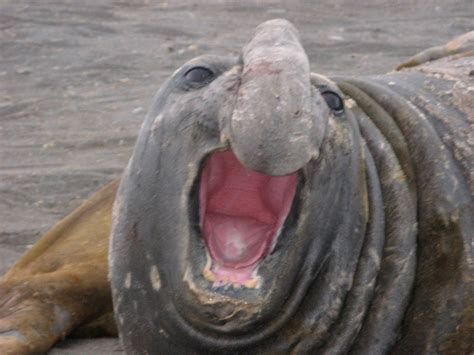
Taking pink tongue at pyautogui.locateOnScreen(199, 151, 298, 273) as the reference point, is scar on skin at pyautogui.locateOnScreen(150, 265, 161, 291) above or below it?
below

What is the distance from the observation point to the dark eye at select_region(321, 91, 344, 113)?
10.2 ft

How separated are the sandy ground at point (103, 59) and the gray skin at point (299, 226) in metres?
0.98

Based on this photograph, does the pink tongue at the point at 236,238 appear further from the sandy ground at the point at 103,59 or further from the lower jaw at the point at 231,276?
the sandy ground at the point at 103,59

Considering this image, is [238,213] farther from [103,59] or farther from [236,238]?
[103,59]

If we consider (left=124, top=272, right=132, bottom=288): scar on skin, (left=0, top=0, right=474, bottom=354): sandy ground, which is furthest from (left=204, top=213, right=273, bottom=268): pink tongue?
(left=0, top=0, right=474, bottom=354): sandy ground

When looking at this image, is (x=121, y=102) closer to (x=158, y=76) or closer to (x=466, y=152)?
(x=158, y=76)

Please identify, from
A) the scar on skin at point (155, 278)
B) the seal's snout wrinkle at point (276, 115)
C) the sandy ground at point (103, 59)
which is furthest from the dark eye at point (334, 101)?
the sandy ground at point (103, 59)

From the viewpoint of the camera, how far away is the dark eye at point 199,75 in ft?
10.2

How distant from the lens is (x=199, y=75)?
3.12m

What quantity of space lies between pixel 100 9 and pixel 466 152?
24.6 ft

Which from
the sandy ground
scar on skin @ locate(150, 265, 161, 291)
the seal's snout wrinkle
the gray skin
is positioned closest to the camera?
the seal's snout wrinkle

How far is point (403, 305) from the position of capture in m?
3.15

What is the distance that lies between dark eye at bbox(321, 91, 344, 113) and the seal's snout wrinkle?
194mm

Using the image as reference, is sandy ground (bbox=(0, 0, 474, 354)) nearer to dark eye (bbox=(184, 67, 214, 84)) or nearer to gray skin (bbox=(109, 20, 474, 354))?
gray skin (bbox=(109, 20, 474, 354))
